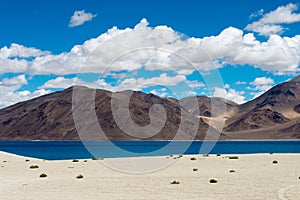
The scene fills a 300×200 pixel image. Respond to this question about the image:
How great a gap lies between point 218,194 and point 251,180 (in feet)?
24.0

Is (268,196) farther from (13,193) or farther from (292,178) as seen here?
(13,193)

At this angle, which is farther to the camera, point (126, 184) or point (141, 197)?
point (126, 184)

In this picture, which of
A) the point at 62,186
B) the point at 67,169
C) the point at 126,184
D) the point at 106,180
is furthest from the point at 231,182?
the point at 67,169

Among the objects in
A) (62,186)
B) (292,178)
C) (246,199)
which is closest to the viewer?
(246,199)

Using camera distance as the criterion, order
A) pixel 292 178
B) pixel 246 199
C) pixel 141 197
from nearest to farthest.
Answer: pixel 246 199 < pixel 141 197 < pixel 292 178

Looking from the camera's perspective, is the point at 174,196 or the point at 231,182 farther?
the point at 231,182

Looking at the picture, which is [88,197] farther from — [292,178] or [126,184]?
[292,178]

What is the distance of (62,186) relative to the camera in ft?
93.3

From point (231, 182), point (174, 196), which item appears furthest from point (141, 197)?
point (231, 182)

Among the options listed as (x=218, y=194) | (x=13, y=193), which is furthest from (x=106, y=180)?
(x=218, y=194)

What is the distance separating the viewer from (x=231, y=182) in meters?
29.2

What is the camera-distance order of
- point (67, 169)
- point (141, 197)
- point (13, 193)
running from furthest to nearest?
point (67, 169)
point (13, 193)
point (141, 197)

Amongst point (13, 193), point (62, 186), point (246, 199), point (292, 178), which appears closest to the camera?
point (246, 199)

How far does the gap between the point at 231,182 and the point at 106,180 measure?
895 cm
